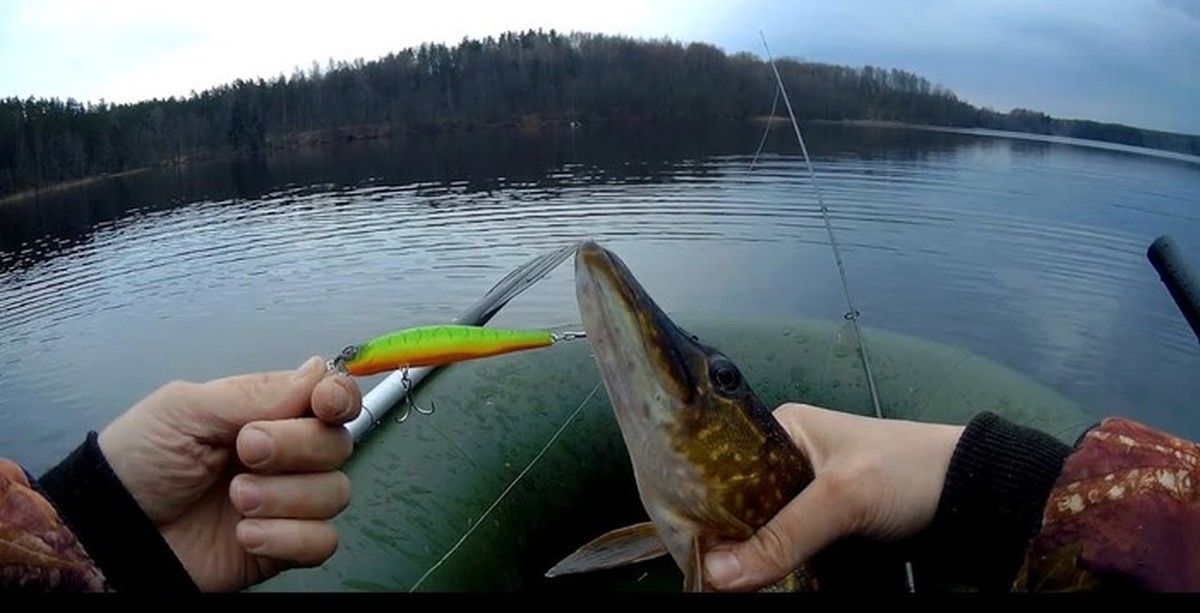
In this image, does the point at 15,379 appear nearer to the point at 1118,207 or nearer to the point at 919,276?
the point at 919,276

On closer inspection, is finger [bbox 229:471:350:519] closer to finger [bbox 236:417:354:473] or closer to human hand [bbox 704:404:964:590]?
finger [bbox 236:417:354:473]

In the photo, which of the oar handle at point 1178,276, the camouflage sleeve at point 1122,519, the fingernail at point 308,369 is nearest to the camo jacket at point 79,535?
the fingernail at point 308,369

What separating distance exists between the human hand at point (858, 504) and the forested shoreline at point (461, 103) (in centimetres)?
192

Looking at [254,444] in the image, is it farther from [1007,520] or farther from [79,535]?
[1007,520]

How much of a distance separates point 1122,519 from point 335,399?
3.37ft

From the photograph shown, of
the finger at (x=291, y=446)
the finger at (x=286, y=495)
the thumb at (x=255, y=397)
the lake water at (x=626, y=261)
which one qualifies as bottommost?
the lake water at (x=626, y=261)

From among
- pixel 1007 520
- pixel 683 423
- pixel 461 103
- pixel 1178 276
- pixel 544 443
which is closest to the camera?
pixel 1007 520

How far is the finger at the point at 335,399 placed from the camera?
1096 mm

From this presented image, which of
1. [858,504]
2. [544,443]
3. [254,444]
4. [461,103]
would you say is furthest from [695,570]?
[461,103]

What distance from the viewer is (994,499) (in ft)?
3.77

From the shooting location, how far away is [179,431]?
127 cm

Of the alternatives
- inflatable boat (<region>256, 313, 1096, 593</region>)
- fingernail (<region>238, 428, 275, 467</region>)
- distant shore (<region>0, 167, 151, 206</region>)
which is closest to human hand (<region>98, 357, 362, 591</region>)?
fingernail (<region>238, 428, 275, 467</region>)

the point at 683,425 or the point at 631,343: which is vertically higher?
the point at 631,343

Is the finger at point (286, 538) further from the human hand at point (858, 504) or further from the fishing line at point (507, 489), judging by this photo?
the fishing line at point (507, 489)
